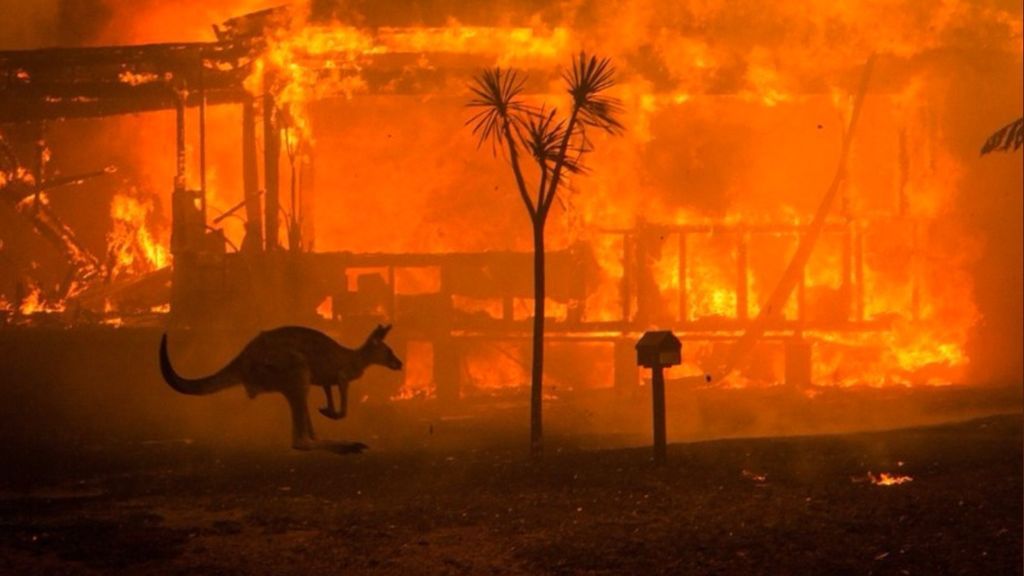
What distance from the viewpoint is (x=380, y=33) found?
1836 centimetres

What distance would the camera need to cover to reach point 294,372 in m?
11.4

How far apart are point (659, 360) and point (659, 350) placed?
10 cm

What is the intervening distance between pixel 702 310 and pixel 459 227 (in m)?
5.28

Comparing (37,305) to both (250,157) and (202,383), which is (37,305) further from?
(202,383)

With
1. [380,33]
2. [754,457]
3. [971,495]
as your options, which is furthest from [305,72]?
[971,495]

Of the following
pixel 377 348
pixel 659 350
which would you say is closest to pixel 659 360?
pixel 659 350

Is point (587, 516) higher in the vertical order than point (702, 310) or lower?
lower

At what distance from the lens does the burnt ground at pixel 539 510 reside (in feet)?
25.4

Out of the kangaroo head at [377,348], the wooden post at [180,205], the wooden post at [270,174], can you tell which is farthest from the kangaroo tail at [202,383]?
the wooden post at [270,174]

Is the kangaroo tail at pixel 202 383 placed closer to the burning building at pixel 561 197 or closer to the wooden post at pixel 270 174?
the burning building at pixel 561 197

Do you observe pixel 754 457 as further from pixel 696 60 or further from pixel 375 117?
pixel 375 117

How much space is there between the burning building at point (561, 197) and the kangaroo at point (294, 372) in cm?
561

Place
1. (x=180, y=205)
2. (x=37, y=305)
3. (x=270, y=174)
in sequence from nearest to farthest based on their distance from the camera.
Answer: (x=180, y=205), (x=270, y=174), (x=37, y=305)

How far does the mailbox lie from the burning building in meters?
7.17
